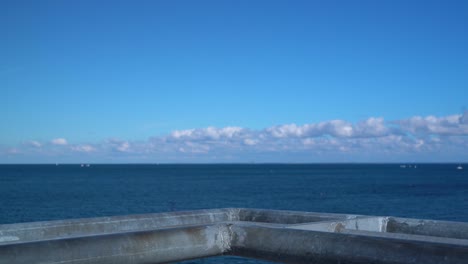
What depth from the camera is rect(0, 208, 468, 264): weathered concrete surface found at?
4746 millimetres

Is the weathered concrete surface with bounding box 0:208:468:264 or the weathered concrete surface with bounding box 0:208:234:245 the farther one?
the weathered concrete surface with bounding box 0:208:234:245

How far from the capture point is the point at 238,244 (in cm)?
622

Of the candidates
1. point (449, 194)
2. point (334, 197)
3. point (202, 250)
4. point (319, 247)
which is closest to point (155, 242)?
point (202, 250)

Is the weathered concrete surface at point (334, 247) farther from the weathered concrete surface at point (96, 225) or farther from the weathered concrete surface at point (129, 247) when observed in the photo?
the weathered concrete surface at point (96, 225)

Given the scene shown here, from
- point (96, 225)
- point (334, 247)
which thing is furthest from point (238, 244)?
point (96, 225)

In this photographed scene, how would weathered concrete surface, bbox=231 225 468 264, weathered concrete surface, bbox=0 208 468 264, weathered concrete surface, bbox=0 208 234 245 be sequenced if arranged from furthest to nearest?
1. weathered concrete surface, bbox=0 208 234 245
2. weathered concrete surface, bbox=0 208 468 264
3. weathered concrete surface, bbox=231 225 468 264

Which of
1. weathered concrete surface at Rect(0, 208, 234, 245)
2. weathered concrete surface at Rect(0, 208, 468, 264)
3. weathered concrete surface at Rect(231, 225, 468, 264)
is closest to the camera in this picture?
weathered concrete surface at Rect(231, 225, 468, 264)

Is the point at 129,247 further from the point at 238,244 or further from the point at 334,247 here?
the point at 334,247

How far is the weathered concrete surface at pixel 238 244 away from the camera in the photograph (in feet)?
15.6

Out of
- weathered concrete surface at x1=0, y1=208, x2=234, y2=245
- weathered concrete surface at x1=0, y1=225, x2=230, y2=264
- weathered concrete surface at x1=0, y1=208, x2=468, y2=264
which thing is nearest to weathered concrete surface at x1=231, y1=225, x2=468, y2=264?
weathered concrete surface at x1=0, y1=208, x2=468, y2=264

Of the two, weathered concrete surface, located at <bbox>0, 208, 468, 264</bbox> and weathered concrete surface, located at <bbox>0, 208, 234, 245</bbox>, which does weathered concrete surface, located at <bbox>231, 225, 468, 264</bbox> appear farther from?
weathered concrete surface, located at <bbox>0, 208, 234, 245</bbox>

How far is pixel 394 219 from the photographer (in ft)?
27.0

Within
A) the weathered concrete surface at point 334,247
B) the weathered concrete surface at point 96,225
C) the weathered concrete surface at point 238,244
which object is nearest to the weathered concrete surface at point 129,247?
the weathered concrete surface at point 238,244

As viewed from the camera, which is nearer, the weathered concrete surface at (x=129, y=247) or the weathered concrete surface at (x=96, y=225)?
the weathered concrete surface at (x=129, y=247)
